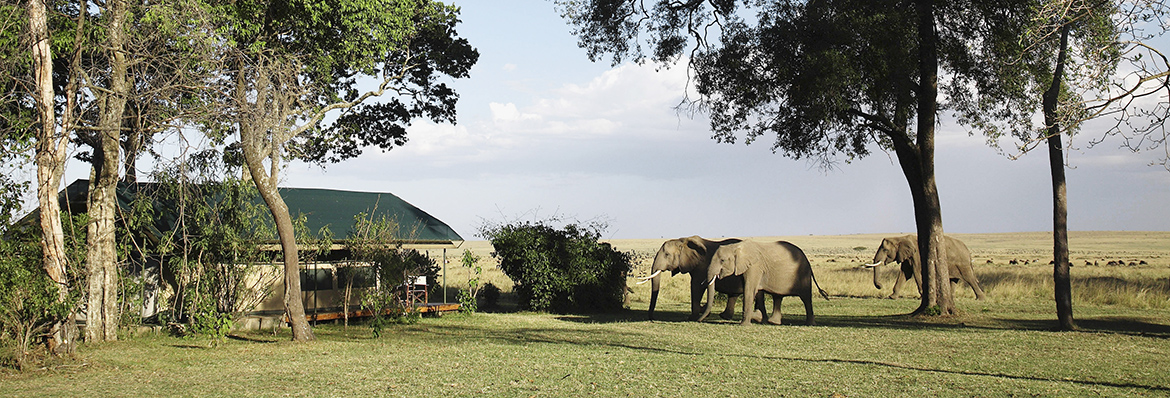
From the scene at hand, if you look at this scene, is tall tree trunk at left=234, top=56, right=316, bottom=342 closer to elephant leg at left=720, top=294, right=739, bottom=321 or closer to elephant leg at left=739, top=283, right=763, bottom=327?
elephant leg at left=739, top=283, right=763, bottom=327

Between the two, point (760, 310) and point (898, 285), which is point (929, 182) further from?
point (898, 285)

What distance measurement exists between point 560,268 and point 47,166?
45.7 ft

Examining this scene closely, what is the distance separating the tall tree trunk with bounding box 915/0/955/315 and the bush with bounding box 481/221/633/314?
8302 mm

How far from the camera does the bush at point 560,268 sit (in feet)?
82.0

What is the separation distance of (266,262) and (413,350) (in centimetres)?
561

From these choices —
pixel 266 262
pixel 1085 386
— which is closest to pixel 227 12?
pixel 266 262

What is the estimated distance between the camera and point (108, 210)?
1719cm

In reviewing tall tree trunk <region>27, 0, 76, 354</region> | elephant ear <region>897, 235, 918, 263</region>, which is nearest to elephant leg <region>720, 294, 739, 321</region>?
elephant ear <region>897, 235, 918, 263</region>

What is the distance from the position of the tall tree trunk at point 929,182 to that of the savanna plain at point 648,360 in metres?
0.96

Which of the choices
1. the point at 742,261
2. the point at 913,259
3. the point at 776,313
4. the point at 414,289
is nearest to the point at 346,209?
the point at 414,289

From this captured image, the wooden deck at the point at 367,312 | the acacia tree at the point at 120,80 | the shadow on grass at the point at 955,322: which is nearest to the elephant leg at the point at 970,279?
the shadow on grass at the point at 955,322

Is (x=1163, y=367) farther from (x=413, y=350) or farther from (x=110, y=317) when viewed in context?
(x=110, y=317)

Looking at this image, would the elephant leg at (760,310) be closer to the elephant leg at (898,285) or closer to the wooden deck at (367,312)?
the wooden deck at (367,312)

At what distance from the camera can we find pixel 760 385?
10.6 meters
